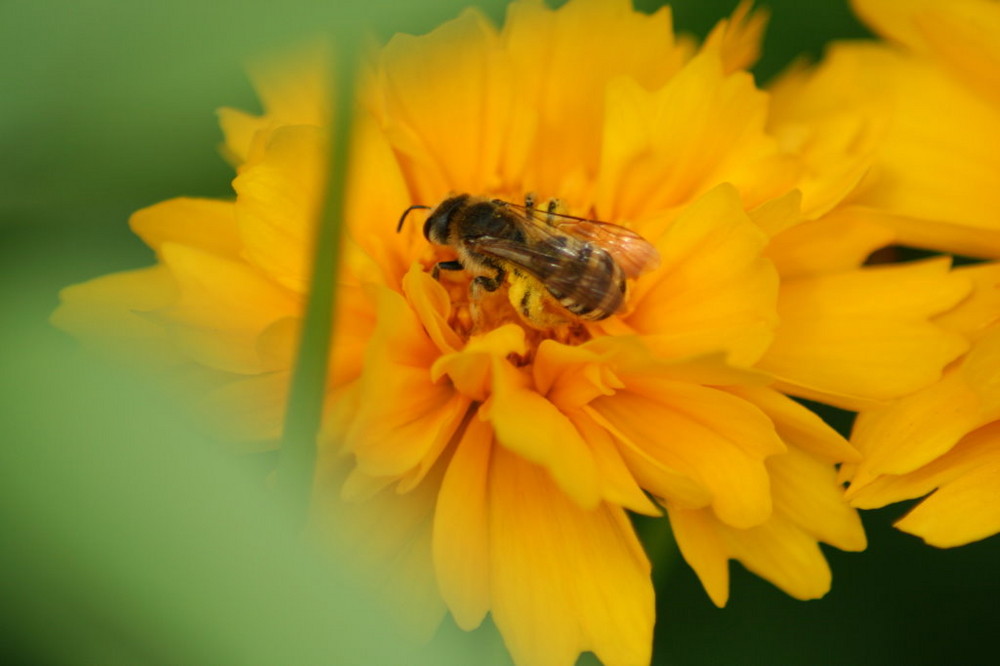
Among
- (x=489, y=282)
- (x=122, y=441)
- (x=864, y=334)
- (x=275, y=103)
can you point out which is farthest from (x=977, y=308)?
(x=122, y=441)

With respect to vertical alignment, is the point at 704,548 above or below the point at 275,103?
below

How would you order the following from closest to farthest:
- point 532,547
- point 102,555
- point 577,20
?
point 102,555, point 532,547, point 577,20

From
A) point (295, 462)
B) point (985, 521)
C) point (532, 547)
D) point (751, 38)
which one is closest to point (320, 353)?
point (295, 462)

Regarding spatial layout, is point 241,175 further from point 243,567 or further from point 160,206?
point 243,567

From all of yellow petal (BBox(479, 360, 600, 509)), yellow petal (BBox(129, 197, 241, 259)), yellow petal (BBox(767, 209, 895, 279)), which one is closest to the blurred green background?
yellow petal (BBox(479, 360, 600, 509))

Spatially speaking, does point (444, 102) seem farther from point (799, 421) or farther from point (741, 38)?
point (799, 421)
